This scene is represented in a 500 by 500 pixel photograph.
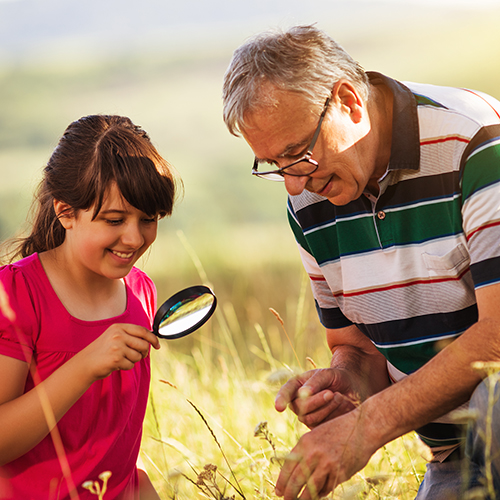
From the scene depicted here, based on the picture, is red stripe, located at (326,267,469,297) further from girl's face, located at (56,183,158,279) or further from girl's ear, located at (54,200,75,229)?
girl's ear, located at (54,200,75,229)

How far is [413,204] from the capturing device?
2.09m

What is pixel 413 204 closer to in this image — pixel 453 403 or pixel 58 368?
pixel 453 403

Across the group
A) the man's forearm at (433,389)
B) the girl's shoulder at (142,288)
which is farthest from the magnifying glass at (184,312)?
the man's forearm at (433,389)

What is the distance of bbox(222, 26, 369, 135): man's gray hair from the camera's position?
78.9 inches

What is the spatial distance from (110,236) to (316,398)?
94 cm

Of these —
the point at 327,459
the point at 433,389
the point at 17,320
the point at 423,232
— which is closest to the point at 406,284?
the point at 423,232

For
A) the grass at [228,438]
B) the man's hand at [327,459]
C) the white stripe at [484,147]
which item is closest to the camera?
the man's hand at [327,459]

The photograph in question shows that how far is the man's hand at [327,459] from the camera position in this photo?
163cm

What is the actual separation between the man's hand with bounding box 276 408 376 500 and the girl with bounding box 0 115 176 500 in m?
0.57

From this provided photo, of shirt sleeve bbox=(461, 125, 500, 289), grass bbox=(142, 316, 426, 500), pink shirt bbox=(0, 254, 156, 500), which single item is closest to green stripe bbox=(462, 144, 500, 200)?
shirt sleeve bbox=(461, 125, 500, 289)

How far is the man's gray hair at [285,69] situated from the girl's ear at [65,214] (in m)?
0.68

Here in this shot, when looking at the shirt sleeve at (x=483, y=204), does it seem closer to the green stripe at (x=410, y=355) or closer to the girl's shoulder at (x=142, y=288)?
the green stripe at (x=410, y=355)

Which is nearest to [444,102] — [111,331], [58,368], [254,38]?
[254,38]

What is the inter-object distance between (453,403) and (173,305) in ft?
3.15
